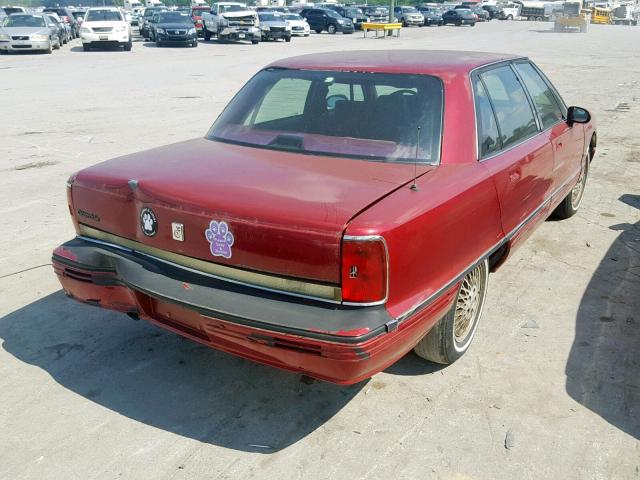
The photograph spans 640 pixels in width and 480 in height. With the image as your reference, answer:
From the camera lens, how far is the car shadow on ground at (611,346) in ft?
10.5

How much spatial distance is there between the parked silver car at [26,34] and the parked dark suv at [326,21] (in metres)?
19.7

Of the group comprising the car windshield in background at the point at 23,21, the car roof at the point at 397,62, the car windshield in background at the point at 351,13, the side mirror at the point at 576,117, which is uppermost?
the car windshield in background at the point at 351,13

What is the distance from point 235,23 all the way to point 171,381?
97.6ft

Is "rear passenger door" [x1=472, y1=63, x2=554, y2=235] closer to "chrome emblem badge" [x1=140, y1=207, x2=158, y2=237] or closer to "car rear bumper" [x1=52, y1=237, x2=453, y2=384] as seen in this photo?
"car rear bumper" [x1=52, y1=237, x2=453, y2=384]

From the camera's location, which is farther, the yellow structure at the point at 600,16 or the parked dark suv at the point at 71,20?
the yellow structure at the point at 600,16

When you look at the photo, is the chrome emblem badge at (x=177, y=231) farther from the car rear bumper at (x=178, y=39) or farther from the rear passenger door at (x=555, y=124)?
the car rear bumper at (x=178, y=39)

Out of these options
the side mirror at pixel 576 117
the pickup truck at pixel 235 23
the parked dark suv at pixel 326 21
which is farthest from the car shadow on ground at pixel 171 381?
the parked dark suv at pixel 326 21

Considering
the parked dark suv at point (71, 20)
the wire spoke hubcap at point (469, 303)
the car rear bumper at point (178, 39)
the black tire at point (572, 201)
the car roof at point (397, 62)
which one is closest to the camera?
the wire spoke hubcap at point (469, 303)

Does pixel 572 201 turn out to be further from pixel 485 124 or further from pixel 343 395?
pixel 343 395

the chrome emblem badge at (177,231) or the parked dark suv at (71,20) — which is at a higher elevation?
the parked dark suv at (71,20)

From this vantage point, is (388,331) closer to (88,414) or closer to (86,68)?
(88,414)

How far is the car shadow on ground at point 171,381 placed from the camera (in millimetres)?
3053

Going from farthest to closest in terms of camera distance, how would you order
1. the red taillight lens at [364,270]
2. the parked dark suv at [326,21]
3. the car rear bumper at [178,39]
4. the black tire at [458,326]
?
the parked dark suv at [326,21] < the car rear bumper at [178,39] < the black tire at [458,326] < the red taillight lens at [364,270]

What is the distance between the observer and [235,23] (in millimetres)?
30750
